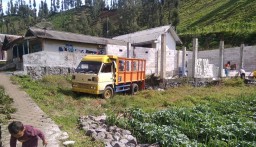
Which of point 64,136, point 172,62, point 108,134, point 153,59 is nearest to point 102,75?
point 108,134

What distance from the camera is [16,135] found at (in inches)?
183

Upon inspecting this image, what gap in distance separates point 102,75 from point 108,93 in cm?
119

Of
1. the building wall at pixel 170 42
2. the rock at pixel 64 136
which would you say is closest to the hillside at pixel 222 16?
the building wall at pixel 170 42

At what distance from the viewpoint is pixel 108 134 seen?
792 cm

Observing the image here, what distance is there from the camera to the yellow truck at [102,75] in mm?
14016

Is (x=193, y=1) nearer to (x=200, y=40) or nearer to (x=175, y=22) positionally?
(x=175, y=22)

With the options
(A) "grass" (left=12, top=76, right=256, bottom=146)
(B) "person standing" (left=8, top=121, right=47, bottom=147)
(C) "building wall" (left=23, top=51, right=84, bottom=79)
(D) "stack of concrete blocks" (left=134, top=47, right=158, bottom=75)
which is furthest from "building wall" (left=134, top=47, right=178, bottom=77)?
(B) "person standing" (left=8, top=121, right=47, bottom=147)

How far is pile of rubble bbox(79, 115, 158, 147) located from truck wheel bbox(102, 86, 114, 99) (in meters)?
4.99

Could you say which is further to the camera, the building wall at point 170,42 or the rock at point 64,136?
the building wall at point 170,42

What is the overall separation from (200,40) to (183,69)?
19.8m

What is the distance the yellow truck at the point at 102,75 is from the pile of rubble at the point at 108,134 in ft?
15.7

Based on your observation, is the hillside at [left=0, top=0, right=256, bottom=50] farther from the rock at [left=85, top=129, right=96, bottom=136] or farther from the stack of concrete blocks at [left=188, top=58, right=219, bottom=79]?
the rock at [left=85, top=129, right=96, bottom=136]

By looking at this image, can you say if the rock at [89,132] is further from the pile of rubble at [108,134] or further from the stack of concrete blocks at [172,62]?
the stack of concrete blocks at [172,62]

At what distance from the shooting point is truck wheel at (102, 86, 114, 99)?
566 inches
